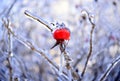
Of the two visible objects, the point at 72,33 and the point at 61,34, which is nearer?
the point at 61,34

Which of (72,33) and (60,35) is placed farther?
(72,33)

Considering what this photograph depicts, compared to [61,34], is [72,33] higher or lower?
lower

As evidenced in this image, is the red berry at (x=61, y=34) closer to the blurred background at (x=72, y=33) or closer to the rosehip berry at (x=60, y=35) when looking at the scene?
the rosehip berry at (x=60, y=35)

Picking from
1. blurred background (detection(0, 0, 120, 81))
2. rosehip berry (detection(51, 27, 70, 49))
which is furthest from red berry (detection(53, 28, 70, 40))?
blurred background (detection(0, 0, 120, 81))

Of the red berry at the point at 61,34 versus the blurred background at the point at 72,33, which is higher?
the red berry at the point at 61,34

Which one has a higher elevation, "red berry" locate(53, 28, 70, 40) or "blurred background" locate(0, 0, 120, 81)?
"red berry" locate(53, 28, 70, 40)

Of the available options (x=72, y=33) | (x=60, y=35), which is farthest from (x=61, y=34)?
(x=72, y=33)

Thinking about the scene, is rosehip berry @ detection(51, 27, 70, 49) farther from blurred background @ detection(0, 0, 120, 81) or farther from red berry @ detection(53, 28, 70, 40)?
blurred background @ detection(0, 0, 120, 81)

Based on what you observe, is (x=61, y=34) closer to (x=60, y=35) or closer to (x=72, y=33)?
(x=60, y=35)

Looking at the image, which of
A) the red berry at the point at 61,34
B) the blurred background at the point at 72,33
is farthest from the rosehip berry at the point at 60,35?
the blurred background at the point at 72,33

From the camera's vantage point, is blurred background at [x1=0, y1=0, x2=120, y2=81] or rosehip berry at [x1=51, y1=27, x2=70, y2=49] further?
blurred background at [x1=0, y1=0, x2=120, y2=81]

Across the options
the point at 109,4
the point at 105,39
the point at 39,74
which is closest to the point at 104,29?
the point at 105,39
